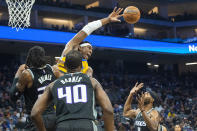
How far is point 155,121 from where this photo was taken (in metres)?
5.67

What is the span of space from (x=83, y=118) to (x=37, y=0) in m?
22.7

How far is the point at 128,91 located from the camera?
23.4 meters

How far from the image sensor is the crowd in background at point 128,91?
15693 mm

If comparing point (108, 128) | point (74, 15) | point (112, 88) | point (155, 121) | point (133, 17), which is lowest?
point (112, 88)

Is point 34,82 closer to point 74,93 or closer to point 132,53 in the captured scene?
point 74,93

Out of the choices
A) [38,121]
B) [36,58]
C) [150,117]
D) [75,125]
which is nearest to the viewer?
[75,125]

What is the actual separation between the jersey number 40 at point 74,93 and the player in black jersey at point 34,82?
950mm

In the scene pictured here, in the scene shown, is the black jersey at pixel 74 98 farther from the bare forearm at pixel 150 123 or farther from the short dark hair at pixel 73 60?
the bare forearm at pixel 150 123

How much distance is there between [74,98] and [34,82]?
3.49ft

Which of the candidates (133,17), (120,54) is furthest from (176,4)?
(133,17)

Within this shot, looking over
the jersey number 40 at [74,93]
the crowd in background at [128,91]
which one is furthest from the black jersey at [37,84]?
the crowd in background at [128,91]

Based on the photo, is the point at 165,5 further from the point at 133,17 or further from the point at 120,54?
the point at 133,17

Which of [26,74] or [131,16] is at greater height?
[131,16]

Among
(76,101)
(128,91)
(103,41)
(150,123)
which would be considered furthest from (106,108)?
(128,91)
